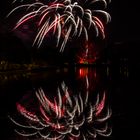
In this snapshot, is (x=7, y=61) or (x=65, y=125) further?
(x=7, y=61)

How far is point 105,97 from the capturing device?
15.9m

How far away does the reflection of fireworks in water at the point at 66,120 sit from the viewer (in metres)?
8.51

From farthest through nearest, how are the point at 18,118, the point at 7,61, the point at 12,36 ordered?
1. the point at 12,36
2. the point at 7,61
3. the point at 18,118

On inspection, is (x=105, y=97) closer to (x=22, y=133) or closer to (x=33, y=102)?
(x=33, y=102)

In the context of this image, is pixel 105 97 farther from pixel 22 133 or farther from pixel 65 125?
pixel 22 133

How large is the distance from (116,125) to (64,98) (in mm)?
6426

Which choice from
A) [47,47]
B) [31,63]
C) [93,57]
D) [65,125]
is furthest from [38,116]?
[93,57]

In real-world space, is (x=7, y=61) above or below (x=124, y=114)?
below

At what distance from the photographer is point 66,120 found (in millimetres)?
10359

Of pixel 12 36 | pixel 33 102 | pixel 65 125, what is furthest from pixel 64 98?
pixel 12 36

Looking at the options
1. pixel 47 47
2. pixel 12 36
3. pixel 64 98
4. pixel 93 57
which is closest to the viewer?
pixel 64 98

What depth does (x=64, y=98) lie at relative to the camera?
15.7 metres

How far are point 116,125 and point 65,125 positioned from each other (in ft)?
4.40

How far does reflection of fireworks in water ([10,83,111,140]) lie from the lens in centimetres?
851
